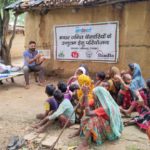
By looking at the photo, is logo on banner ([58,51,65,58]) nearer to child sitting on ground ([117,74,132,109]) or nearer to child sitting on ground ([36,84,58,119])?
child sitting on ground ([117,74,132,109])

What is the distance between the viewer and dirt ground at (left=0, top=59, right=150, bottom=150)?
4.96m

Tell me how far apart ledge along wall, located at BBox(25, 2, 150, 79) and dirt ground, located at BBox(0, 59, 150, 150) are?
127 centimetres

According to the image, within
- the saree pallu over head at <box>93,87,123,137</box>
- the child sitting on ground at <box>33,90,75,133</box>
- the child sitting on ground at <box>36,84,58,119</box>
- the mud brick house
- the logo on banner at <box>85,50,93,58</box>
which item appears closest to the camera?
the saree pallu over head at <box>93,87,123,137</box>

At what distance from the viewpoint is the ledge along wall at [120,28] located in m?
8.23

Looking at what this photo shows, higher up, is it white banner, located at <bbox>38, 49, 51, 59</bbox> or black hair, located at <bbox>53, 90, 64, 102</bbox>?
white banner, located at <bbox>38, 49, 51, 59</bbox>

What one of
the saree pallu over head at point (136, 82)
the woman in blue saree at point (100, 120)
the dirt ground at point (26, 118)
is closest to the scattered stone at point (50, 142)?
the dirt ground at point (26, 118)

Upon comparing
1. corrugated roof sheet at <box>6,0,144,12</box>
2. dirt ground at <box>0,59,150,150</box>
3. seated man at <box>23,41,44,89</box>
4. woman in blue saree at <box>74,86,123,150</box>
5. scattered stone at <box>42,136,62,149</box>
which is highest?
corrugated roof sheet at <box>6,0,144,12</box>

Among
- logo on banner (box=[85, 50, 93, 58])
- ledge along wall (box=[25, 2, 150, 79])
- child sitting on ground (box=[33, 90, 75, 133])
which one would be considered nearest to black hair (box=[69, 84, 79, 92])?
child sitting on ground (box=[33, 90, 75, 133])

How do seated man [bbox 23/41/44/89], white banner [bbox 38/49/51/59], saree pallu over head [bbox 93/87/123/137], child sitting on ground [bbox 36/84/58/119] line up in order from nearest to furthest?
saree pallu over head [bbox 93/87/123/137], child sitting on ground [bbox 36/84/58/119], seated man [bbox 23/41/44/89], white banner [bbox 38/49/51/59]

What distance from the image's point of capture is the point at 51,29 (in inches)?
409

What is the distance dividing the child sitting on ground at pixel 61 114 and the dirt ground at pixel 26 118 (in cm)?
17

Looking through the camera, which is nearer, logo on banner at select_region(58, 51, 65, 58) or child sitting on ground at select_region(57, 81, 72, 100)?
child sitting on ground at select_region(57, 81, 72, 100)

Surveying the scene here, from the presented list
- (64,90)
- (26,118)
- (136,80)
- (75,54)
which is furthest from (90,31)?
(26,118)

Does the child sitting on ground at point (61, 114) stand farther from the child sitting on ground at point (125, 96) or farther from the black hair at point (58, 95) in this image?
the child sitting on ground at point (125, 96)
